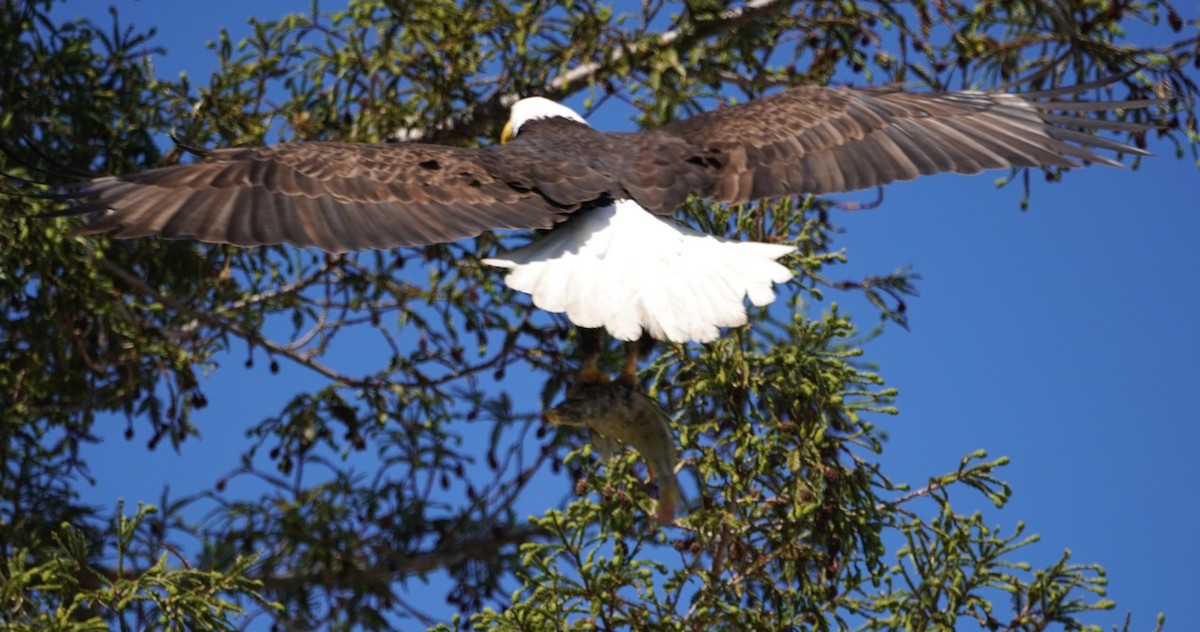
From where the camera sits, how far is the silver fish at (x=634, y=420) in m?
4.93

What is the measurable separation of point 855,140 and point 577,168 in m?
1.08

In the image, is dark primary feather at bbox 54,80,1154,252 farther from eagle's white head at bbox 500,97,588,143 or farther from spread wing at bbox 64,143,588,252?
eagle's white head at bbox 500,97,588,143

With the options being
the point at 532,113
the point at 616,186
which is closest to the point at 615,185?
the point at 616,186

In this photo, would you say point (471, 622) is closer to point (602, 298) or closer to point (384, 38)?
point (602, 298)

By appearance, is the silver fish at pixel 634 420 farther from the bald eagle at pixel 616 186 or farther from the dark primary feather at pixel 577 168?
the dark primary feather at pixel 577 168

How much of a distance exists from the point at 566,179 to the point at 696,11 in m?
1.82

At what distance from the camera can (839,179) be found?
5660 mm

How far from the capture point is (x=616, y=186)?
5.30m

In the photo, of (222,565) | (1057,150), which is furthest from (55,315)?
(1057,150)

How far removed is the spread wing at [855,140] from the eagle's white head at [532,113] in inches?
21.7

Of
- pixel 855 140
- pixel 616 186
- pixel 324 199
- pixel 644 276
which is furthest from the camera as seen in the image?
pixel 855 140

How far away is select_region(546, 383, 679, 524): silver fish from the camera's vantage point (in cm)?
493

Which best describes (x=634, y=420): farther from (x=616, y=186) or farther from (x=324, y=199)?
(x=324, y=199)

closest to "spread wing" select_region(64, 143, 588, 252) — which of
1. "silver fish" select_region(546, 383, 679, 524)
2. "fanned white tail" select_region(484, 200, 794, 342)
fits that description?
"fanned white tail" select_region(484, 200, 794, 342)
